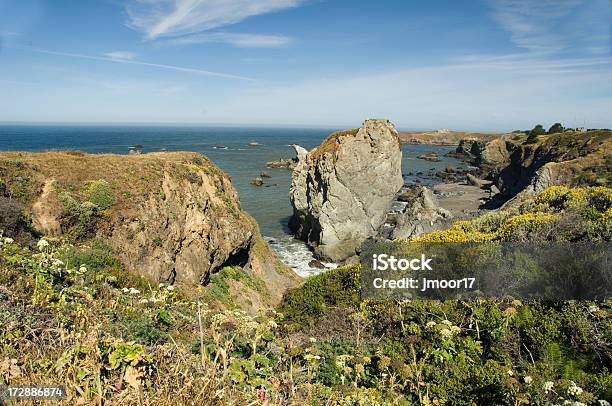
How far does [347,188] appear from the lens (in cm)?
4244

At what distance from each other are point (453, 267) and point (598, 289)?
3581 millimetres

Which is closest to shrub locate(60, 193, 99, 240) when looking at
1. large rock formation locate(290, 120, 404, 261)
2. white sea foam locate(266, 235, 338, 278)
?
white sea foam locate(266, 235, 338, 278)

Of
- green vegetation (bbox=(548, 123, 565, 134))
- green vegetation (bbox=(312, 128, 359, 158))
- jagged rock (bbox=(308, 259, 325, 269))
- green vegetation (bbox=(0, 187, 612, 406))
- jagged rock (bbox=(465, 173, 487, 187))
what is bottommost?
jagged rock (bbox=(308, 259, 325, 269))

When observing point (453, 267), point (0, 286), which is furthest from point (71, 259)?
point (453, 267)

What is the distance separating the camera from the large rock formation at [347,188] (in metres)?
41.7

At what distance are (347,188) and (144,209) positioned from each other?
27.3 metres

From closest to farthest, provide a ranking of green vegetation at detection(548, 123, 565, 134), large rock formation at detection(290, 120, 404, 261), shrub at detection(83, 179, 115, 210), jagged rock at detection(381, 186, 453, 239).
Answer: shrub at detection(83, 179, 115, 210) < jagged rock at detection(381, 186, 453, 239) < large rock formation at detection(290, 120, 404, 261) < green vegetation at detection(548, 123, 565, 134)

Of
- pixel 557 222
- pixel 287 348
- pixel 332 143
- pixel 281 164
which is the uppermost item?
pixel 332 143

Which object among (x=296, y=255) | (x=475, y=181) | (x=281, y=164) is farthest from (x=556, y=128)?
(x=296, y=255)

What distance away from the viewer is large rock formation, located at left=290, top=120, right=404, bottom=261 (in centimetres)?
4169

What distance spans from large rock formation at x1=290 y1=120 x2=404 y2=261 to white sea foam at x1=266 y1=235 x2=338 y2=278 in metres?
1.24

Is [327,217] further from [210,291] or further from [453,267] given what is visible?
[453,267]

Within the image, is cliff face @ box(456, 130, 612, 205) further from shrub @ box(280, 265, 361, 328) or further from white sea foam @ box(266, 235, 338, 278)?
shrub @ box(280, 265, 361, 328)

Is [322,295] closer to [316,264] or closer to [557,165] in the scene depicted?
[316,264]
